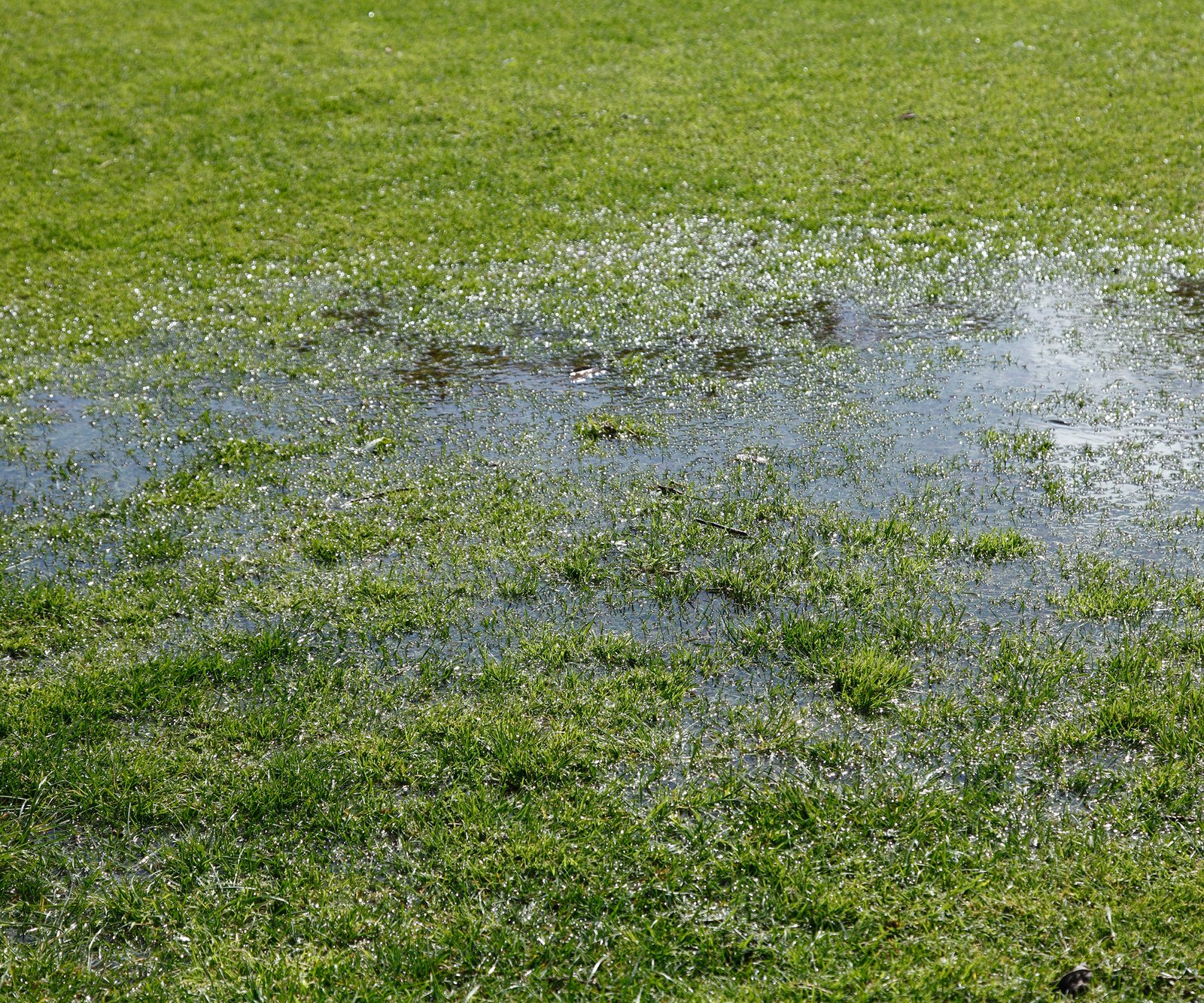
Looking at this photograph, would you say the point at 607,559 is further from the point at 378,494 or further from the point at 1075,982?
the point at 1075,982

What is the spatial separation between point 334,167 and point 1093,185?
718 cm

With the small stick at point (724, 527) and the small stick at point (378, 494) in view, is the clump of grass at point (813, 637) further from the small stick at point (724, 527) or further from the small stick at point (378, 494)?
the small stick at point (378, 494)

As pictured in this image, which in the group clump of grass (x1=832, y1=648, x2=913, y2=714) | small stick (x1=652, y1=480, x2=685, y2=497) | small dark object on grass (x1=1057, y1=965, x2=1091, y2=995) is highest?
small stick (x1=652, y1=480, x2=685, y2=497)

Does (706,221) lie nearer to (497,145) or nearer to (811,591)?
(497,145)

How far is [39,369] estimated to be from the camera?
757cm

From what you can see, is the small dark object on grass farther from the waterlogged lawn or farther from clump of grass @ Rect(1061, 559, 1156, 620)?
clump of grass @ Rect(1061, 559, 1156, 620)

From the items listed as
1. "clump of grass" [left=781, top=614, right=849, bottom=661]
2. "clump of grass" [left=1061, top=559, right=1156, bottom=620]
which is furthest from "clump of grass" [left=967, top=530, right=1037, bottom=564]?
"clump of grass" [left=781, top=614, right=849, bottom=661]

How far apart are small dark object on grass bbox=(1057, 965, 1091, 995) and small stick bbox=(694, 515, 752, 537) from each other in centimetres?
259

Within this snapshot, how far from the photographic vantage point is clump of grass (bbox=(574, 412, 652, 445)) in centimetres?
649

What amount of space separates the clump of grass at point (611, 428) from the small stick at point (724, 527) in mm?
1049

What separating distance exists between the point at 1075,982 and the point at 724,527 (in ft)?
8.94

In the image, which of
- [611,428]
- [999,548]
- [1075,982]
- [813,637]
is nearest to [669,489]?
[611,428]

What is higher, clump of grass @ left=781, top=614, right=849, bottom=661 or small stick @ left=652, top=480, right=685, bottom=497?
small stick @ left=652, top=480, right=685, bottom=497

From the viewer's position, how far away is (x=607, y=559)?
5305 mm
